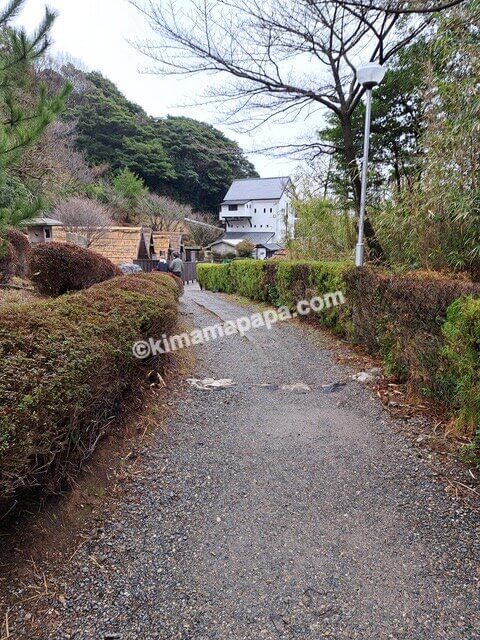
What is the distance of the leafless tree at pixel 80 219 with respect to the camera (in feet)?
53.0

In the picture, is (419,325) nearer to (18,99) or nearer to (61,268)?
(18,99)

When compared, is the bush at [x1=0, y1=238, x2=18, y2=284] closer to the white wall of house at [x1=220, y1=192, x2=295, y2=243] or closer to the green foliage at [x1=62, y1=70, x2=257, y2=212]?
the green foliage at [x1=62, y1=70, x2=257, y2=212]

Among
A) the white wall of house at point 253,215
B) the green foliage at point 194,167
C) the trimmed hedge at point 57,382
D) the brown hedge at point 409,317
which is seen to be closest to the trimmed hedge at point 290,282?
the brown hedge at point 409,317

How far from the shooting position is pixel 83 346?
1.79 m

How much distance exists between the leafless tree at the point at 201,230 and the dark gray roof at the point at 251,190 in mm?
4377

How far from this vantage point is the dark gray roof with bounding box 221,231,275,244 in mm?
38225

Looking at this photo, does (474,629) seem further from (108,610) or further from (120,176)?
(120,176)

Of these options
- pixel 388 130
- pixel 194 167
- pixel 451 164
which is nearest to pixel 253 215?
pixel 194 167

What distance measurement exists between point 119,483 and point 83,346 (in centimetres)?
87

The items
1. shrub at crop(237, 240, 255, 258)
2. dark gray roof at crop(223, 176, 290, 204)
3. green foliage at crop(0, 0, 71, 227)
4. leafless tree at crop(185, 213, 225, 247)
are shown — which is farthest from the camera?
dark gray roof at crop(223, 176, 290, 204)

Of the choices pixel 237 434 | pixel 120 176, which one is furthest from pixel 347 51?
pixel 120 176

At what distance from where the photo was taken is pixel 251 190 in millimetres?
40312

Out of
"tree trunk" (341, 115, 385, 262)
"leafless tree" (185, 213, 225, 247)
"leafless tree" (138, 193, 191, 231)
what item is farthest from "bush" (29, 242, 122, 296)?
"leafless tree" (185, 213, 225, 247)

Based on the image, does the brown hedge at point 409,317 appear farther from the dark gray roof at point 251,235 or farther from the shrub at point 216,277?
the dark gray roof at point 251,235
